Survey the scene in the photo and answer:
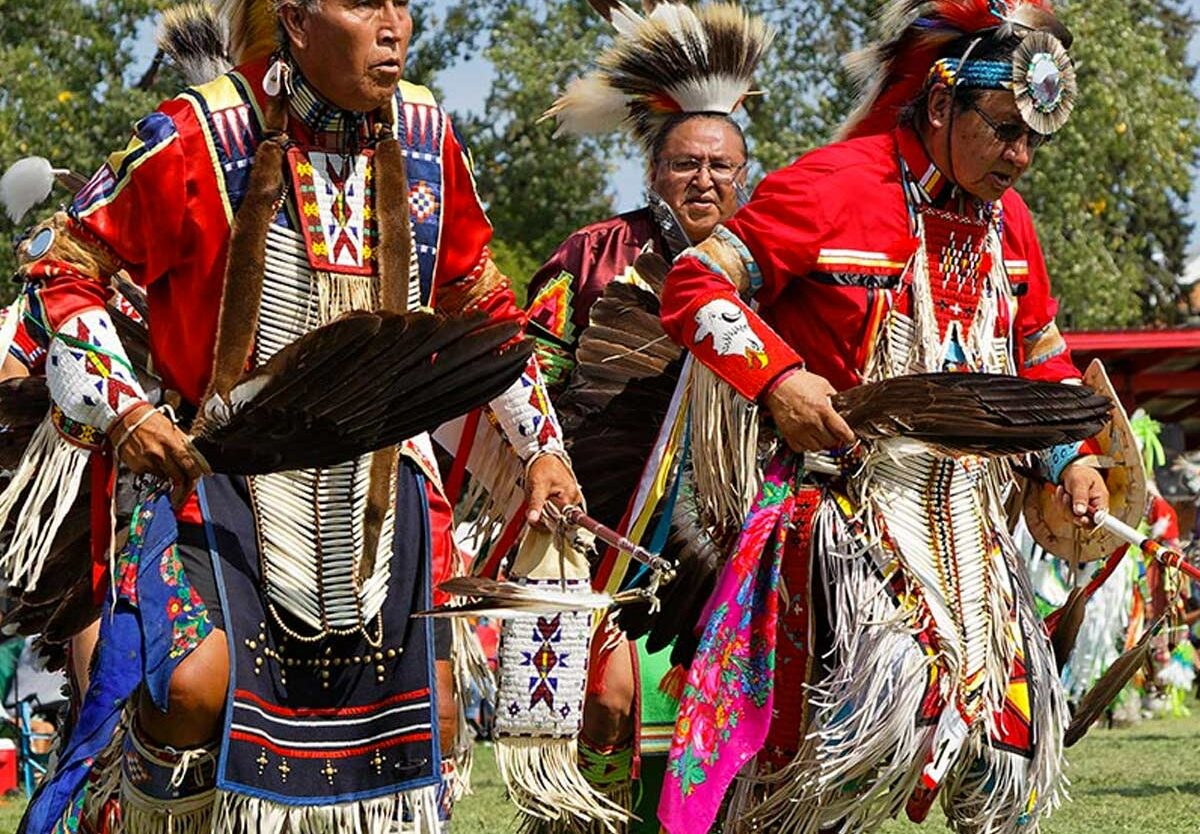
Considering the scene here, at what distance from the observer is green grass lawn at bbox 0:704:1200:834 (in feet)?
25.2

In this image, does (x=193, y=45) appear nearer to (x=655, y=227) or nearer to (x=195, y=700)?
(x=655, y=227)

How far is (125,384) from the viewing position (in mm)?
3682

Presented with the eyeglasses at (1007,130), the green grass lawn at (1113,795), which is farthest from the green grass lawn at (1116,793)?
the eyeglasses at (1007,130)

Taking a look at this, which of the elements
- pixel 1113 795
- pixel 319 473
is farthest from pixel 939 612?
pixel 1113 795

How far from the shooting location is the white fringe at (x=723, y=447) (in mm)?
4457

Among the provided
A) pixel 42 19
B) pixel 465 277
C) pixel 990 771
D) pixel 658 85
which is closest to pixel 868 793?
Result: pixel 990 771

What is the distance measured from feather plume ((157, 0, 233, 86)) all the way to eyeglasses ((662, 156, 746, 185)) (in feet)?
6.14

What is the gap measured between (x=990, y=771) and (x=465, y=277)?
4.66 feet

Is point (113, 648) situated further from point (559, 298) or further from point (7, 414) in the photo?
point (559, 298)

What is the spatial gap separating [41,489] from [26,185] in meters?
1.70

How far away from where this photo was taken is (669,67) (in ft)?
19.4

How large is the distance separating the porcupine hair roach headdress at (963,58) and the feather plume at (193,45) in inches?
113

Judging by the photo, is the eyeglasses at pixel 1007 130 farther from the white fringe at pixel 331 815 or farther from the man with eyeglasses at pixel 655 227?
the white fringe at pixel 331 815

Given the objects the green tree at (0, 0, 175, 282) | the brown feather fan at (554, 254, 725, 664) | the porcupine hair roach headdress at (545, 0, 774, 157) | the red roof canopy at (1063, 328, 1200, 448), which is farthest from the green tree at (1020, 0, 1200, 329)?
the brown feather fan at (554, 254, 725, 664)
